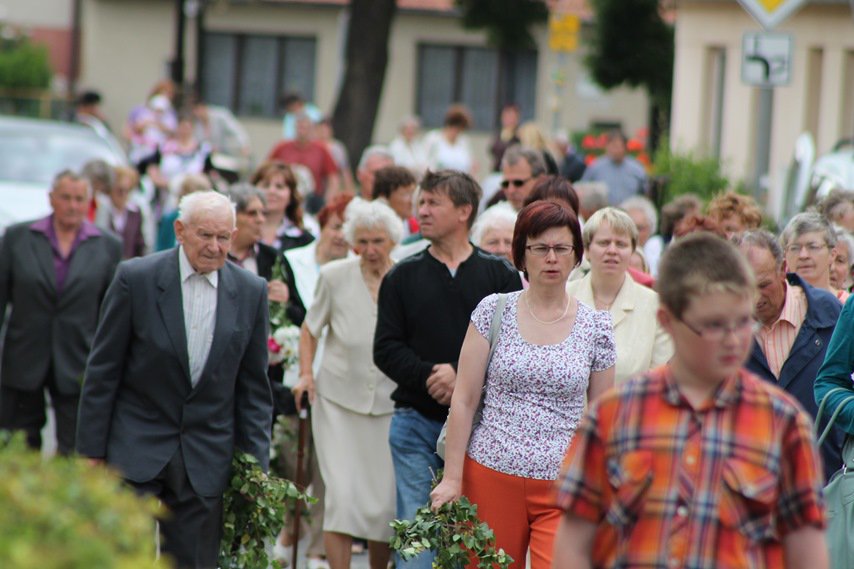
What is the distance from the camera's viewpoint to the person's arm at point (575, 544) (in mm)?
4445

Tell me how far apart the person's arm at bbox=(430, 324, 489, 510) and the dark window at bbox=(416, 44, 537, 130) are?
4190cm

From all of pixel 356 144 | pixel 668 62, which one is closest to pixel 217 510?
pixel 356 144

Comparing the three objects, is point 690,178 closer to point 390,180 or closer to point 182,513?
point 390,180

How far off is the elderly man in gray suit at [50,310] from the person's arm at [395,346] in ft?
10.4

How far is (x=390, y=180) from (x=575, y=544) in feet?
21.8

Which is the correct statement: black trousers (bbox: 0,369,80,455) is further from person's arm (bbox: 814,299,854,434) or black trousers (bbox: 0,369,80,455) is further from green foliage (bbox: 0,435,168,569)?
green foliage (bbox: 0,435,168,569)

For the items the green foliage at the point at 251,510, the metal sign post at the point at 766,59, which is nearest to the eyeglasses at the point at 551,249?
the green foliage at the point at 251,510

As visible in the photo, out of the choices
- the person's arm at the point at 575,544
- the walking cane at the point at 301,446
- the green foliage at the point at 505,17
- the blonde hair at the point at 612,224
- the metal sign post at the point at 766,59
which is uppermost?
the green foliage at the point at 505,17

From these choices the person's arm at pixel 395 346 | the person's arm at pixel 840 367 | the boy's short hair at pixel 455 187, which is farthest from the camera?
the boy's short hair at pixel 455 187

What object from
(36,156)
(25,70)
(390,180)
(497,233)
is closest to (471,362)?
(497,233)

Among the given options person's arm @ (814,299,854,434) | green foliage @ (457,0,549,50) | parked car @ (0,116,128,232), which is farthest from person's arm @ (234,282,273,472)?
green foliage @ (457,0,549,50)

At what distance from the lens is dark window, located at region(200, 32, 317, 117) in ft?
160

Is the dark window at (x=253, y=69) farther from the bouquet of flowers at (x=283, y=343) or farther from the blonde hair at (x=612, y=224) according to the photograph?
the blonde hair at (x=612, y=224)

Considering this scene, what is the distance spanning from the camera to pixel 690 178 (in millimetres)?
18281
